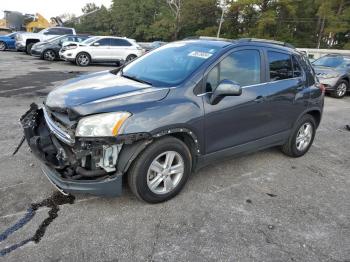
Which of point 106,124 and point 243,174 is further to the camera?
point 243,174

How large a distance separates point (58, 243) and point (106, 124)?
3.69 feet

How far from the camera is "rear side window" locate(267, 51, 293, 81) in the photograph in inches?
172

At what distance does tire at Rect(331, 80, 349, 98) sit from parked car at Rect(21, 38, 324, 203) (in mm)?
8168

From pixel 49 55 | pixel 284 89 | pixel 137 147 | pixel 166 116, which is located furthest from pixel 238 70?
pixel 49 55

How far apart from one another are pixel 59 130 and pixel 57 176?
1.53ft

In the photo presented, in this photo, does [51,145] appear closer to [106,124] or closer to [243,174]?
[106,124]

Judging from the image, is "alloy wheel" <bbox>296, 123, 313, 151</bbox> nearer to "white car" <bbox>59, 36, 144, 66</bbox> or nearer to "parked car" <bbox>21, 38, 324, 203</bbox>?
"parked car" <bbox>21, 38, 324, 203</bbox>

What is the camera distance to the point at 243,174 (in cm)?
438

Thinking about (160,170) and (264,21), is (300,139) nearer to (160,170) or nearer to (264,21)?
(160,170)

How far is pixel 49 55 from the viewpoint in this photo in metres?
17.4

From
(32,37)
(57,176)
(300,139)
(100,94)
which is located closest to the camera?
(57,176)

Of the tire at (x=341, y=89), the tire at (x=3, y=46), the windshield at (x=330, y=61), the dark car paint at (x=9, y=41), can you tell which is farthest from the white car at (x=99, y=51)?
the tire at (x=341, y=89)

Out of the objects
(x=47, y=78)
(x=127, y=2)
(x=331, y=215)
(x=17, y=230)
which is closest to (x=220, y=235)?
(x=331, y=215)

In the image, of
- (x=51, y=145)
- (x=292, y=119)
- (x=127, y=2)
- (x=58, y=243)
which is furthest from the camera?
(x=127, y=2)
